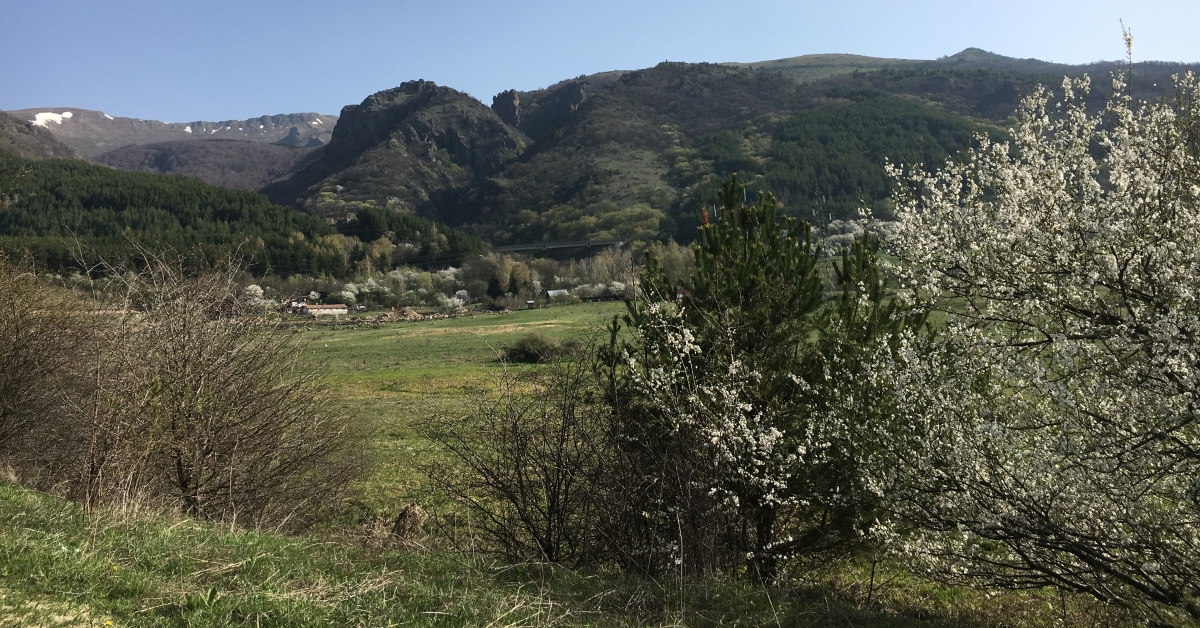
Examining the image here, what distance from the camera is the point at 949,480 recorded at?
725cm

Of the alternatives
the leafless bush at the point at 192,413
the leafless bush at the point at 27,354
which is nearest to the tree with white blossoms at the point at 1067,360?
the leafless bush at the point at 192,413

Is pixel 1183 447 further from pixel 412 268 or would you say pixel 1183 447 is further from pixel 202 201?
pixel 202 201

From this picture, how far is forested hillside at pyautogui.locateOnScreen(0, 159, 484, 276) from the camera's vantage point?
395 ft

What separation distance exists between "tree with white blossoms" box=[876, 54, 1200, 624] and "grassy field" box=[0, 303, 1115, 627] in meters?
1.61

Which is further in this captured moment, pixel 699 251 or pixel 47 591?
pixel 699 251

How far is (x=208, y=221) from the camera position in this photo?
137 m

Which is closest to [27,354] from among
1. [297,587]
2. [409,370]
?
[297,587]

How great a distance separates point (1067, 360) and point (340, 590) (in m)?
6.34

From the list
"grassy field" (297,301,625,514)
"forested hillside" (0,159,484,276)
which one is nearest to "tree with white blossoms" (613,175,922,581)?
"grassy field" (297,301,625,514)

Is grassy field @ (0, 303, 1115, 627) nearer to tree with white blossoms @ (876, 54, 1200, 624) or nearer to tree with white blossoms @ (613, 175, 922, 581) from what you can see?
tree with white blossoms @ (613, 175, 922, 581)

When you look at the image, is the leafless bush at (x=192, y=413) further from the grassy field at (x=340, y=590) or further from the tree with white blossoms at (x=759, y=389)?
the tree with white blossoms at (x=759, y=389)

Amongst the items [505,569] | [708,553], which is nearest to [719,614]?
[708,553]

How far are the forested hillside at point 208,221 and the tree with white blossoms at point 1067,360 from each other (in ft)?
383

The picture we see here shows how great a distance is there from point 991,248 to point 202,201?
541 feet
